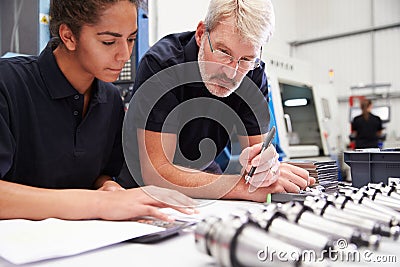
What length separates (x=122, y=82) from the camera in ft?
5.82

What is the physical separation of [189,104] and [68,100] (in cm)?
35

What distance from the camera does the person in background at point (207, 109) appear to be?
3.00 feet

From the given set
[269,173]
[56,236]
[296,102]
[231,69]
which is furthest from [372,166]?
[296,102]

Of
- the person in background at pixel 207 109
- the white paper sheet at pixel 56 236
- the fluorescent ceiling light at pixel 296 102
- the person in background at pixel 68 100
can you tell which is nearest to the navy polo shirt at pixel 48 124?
the person in background at pixel 68 100

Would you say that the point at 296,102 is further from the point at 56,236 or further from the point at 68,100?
the point at 56,236

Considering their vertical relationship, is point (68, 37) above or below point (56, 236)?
above

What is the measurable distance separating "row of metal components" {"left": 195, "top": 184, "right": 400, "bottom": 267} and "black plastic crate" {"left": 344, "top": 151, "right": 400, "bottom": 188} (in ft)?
1.44

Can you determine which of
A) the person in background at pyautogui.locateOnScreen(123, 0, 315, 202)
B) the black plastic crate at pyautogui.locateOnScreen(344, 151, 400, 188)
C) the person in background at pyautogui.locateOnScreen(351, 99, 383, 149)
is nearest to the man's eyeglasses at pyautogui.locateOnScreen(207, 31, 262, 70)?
the person in background at pyautogui.locateOnScreen(123, 0, 315, 202)

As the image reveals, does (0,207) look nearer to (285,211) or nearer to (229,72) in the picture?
(285,211)

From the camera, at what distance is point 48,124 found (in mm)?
888

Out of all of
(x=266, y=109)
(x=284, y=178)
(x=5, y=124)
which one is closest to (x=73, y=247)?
(x=5, y=124)

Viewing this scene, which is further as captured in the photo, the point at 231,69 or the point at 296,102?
the point at 296,102

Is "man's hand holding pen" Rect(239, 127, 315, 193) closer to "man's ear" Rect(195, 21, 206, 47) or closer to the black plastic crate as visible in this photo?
the black plastic crate

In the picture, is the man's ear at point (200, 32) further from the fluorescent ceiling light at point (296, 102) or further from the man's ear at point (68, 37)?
the fluorescent ceiling light at point (296, 102)
